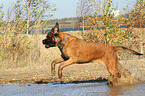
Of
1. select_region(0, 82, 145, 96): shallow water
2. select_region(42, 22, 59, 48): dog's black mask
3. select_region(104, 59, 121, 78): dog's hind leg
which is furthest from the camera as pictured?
select_region(42, 22, 59, 48): dog's black mask

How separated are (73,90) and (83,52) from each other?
5.88 feet

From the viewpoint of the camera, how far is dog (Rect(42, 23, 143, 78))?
916 cm

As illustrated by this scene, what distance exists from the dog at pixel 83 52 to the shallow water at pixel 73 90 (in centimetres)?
61

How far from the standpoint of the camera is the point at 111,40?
1750 centimetres

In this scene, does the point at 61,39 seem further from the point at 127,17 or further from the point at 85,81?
the point at 127,17

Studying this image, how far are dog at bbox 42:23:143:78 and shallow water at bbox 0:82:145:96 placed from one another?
2.01 feet

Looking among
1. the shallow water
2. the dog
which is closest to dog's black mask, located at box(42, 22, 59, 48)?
the dog

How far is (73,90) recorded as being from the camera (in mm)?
8141

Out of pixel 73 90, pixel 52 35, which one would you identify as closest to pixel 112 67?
pixel 73 90

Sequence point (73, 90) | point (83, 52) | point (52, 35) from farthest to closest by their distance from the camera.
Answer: point (52, 35), point (83, 52), point (73, 90)

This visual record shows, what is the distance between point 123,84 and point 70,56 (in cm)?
183

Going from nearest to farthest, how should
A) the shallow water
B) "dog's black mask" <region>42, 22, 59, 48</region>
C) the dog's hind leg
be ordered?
the shallow water < the dog's hind leg < "dog's black mask" <region>42, 22, 59, 48</region>

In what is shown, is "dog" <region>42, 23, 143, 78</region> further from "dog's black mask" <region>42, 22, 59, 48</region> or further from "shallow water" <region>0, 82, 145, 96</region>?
"shallow water" <region>0, 82, 145, 96</region>

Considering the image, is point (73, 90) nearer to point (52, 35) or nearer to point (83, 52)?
point (83, 52)
